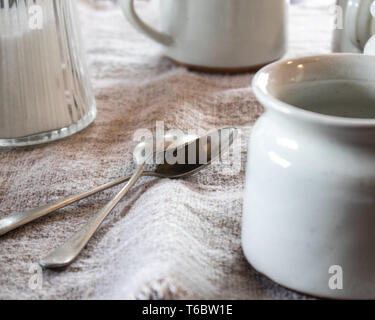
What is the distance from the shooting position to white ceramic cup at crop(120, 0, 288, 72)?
67 centimetres

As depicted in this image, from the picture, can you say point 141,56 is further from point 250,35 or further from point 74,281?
point 74,281

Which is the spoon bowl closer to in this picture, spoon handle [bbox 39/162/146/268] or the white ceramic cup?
spoon handle [bbox 39/162/146/268]

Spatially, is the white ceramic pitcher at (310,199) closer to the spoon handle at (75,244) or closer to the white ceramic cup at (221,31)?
the spoon handle at (75,244)

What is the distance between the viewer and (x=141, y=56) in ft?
2.62

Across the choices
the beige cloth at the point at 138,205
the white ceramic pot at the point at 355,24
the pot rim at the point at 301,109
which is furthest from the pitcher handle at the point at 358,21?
the pot rim at the point at 301,109

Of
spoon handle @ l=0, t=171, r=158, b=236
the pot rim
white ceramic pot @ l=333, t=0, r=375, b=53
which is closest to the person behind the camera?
the pot rim

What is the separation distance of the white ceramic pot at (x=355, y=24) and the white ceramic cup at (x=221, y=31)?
0.24 feet

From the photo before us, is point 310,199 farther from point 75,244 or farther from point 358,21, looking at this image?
point 358,21

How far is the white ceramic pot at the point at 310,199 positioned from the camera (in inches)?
12.1

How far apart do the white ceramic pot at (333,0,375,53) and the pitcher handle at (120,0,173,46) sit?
0.21 metres

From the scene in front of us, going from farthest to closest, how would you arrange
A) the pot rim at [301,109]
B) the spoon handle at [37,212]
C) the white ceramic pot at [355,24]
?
1. the white ceramic pot at [355,24]
2. the spoon handle at [37,212]
3. the pot rim at [301,109]

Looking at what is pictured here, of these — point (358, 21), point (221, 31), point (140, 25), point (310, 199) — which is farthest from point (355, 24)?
point (310, 199)

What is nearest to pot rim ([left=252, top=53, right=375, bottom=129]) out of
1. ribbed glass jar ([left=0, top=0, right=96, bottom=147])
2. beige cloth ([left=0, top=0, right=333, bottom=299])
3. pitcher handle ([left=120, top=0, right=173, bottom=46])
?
beige cloth ([left=0, top=0, right=333, bottom=299])

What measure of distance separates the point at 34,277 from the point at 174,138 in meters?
0.21
